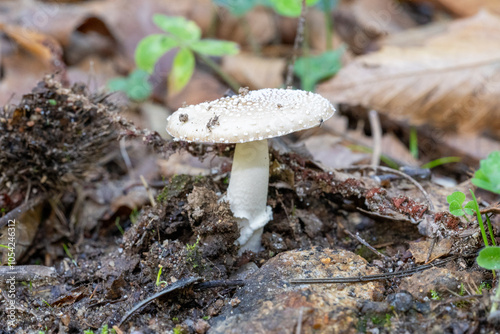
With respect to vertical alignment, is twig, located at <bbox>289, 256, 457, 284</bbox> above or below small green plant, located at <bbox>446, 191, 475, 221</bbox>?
below

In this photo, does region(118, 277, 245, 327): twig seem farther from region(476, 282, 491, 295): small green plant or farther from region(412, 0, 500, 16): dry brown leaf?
region(412, 0, 500, 16): dry brown leaf

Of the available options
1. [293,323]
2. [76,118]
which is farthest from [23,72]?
[293,323]

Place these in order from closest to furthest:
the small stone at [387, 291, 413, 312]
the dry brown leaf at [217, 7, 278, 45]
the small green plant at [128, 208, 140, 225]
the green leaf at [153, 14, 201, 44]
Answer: the small stone at [387, 291, 413, 312] → the small green plant at [128, 208, 140, 225] → the green leaf at [153, 14, 201, 44] → the dry brown leaf at [217, 7, 278, 45]

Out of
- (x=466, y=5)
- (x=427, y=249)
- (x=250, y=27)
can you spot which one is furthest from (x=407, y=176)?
(x=466, y=5)

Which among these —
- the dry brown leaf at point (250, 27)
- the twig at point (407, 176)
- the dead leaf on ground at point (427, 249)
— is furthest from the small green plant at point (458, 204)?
the dry brown leaf at point (250, 27)

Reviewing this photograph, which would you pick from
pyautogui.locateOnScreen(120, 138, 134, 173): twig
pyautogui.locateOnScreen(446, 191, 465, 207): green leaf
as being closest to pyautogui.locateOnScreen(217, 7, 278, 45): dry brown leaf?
pyautogui.locateOnScreen(120, 138, 134, 173): twig

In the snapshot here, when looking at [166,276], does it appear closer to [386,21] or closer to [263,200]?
[263,200]

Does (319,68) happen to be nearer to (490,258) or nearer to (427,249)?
(427,249)
